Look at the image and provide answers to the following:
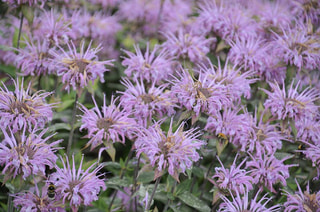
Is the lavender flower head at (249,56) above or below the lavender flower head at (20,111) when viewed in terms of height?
above

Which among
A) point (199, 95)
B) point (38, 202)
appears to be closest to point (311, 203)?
point (199, 95)

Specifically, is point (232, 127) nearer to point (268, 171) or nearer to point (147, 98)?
point (268, 171)

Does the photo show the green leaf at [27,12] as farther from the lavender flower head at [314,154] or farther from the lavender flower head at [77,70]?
the lavender flower head at [314,154]

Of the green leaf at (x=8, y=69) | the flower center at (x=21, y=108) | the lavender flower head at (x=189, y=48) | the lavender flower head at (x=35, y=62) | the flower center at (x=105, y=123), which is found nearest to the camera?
the flower center at (x=21, y=108)

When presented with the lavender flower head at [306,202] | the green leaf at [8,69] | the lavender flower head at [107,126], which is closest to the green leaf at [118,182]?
the lavender flower head at [107,126]

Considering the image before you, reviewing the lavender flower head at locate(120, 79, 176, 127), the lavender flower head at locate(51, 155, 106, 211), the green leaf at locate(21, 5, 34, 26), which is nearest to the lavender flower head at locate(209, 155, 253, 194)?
the lavender flower head at locate(120, 79, 176, 127)

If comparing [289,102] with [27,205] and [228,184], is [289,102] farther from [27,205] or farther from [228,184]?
[27,205]
